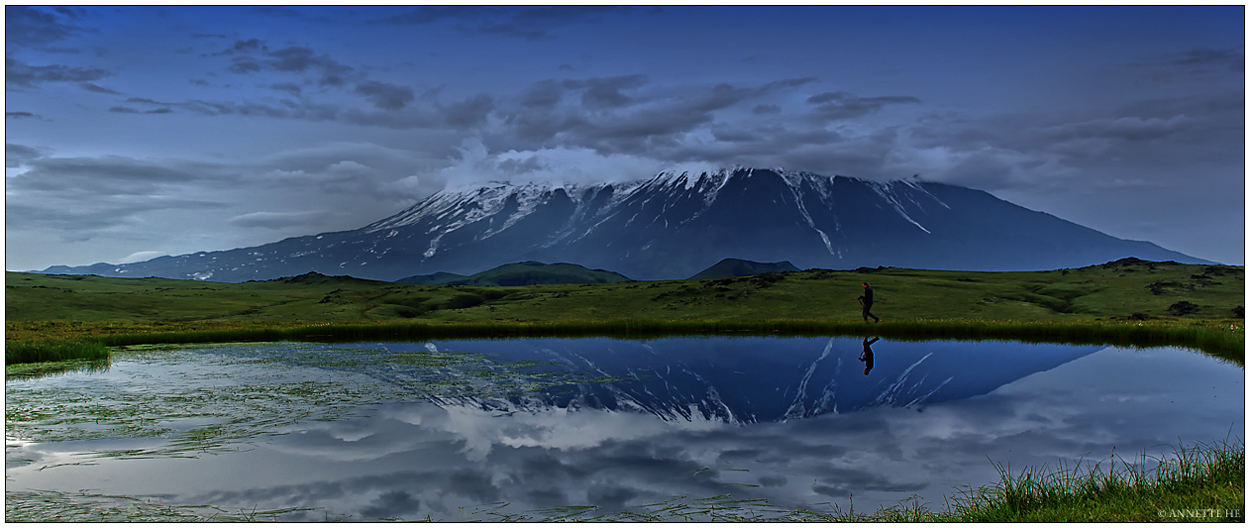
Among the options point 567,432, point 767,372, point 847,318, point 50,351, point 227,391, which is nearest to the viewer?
point 567,432

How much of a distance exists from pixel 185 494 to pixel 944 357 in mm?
31956

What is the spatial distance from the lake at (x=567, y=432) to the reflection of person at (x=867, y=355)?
1.14ft

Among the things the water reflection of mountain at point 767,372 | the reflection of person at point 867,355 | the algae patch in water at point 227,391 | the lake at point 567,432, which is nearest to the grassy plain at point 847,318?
the lake at point 567,432

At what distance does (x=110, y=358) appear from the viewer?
3688cm

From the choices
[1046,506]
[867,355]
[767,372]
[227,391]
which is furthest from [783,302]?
[1046,506]

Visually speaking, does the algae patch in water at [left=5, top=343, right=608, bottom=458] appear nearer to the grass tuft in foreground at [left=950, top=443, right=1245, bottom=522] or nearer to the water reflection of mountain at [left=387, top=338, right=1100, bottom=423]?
the water reflection of mountain at [left=387, top=338, right=1100, bottom=423]

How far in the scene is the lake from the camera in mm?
13156

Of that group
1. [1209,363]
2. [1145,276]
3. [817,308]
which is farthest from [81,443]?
[1145,276]

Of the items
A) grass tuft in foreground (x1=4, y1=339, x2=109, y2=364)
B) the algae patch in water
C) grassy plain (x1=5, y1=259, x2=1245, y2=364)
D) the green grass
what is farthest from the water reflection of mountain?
grass tuft in foreground (x1=4, y1=339, x2=109, y2=364)

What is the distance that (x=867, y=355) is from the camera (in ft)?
120

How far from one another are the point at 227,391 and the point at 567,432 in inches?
516

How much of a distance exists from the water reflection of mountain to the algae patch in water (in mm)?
2733

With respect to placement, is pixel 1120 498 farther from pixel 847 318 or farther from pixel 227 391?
pixel 847 318

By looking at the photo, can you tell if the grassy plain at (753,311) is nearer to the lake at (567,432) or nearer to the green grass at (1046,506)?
the lake at (567,432)
